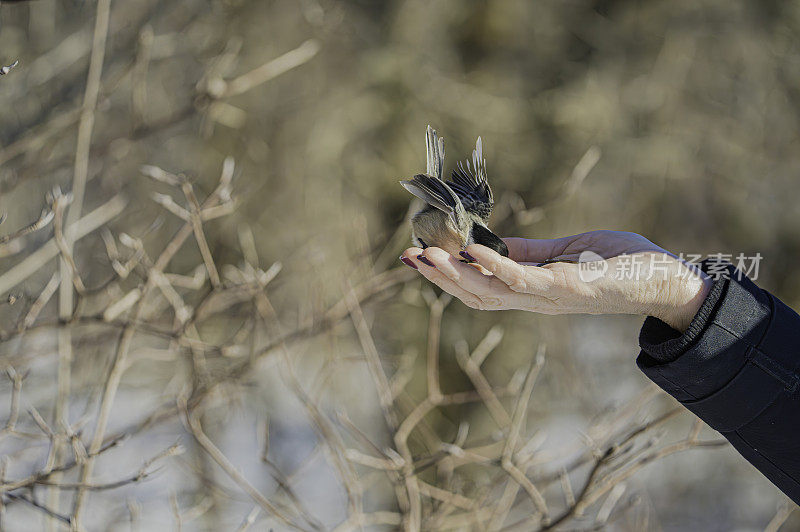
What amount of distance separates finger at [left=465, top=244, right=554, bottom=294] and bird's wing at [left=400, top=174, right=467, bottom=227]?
0.15 meters

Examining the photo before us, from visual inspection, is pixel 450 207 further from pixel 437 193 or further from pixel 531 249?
pixel 531 249

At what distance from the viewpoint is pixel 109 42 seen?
8.08ft

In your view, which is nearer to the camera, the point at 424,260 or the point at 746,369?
the point at 746,369

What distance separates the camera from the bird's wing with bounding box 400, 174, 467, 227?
1137 mm

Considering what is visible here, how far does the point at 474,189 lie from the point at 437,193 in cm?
16

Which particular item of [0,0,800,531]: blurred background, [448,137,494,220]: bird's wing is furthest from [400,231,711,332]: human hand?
[0,0,800,531]: blurred background

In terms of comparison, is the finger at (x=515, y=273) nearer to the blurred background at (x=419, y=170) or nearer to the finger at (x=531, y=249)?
the finger at (x=531, y=249)

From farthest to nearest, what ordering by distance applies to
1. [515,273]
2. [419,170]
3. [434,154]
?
[419,170] < [434,154] < [515,273]

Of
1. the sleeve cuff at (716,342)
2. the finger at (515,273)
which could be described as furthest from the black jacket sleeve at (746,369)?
the finger at (515,273)

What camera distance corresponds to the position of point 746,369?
0.99m

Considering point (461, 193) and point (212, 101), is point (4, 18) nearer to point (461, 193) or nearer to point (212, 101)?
point (212, 101)

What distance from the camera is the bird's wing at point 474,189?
1.25 m

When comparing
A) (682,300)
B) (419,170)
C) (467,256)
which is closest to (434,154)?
(467,256)

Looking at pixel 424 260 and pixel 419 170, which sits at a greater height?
pixel 424 260
